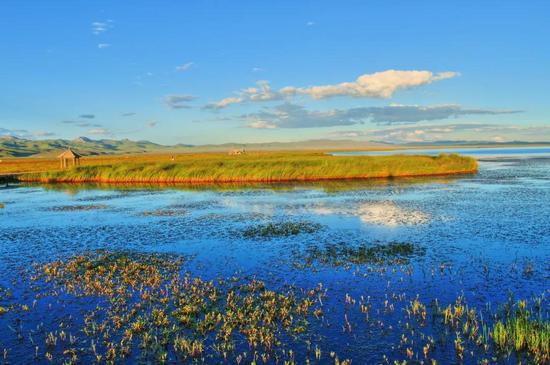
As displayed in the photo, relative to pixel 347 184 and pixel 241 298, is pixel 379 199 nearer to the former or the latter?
pixel 347 184

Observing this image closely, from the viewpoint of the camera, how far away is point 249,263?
20406mm

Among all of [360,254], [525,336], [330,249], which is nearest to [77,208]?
[330,249]

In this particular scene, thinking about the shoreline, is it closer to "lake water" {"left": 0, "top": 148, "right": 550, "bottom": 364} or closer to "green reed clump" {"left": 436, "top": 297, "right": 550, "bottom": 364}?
"lake water" {"left": 0, "top": 148, "right": 550, "bottom": 364}

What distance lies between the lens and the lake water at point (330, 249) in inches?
497

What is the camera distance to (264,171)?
66188mm

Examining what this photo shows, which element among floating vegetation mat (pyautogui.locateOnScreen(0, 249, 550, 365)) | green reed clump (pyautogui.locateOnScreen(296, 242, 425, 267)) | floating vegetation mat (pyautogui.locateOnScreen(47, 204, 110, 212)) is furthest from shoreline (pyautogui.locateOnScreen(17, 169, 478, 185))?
floating vegetation mat (pyautogui.locateOnScreen(0, 249, 550, 365))

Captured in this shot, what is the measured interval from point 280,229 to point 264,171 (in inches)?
1513

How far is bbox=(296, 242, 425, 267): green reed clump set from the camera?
2000 cm

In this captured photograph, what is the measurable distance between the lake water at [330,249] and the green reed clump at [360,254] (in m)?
0.20

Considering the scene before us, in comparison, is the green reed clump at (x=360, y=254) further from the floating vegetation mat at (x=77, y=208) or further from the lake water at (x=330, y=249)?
the floating vegetation mat at (x=77, y=208)

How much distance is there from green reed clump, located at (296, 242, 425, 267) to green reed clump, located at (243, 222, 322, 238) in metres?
4.08

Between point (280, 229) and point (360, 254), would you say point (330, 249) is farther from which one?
point (280, 229)

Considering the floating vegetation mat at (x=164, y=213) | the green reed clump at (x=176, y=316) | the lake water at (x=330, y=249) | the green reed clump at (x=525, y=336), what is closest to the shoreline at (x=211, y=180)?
the lake water at (x=330, y=249)

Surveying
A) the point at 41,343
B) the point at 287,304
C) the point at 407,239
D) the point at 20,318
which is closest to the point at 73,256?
the point at 20,318
